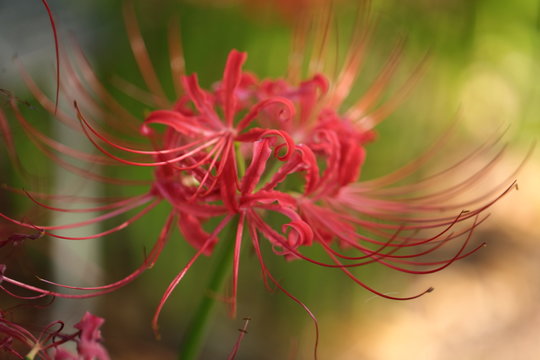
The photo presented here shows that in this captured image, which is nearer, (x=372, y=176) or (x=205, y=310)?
(x=205, y=310)

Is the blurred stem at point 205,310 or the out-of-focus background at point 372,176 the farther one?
the out-of-focus background at point 372,176

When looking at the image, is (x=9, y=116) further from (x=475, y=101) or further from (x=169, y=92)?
(x=475, y=101)

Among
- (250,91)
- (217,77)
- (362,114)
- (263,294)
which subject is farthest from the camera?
(263,294)

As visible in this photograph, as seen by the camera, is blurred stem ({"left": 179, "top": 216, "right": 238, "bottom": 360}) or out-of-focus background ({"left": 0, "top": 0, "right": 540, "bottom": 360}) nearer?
blurred stem ({"left": 179, "top": 216, "right": 238, "bottom": 360})

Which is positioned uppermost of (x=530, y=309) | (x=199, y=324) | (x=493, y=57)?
(x=493, y=57)

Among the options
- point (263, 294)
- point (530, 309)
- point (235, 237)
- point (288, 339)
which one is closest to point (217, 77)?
point (263, 294)

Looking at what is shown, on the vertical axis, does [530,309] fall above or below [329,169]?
below

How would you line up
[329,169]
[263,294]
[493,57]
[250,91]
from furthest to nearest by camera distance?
[493,57] → [263,294] → [250,91] → [329,169]

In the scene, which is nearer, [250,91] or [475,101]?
[250,91]
